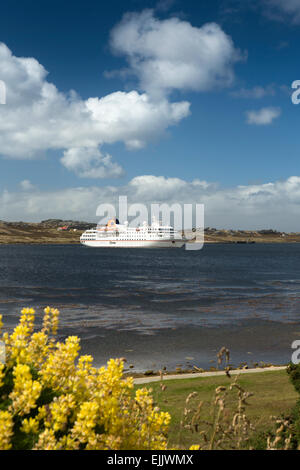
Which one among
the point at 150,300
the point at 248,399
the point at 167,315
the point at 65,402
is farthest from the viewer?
the point at 150,300

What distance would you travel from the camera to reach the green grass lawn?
1046cm

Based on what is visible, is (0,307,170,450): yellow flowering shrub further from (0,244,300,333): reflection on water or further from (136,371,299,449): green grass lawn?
(0,244,300,333): reflection on water

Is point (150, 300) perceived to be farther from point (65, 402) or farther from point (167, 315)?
point (65, 402)

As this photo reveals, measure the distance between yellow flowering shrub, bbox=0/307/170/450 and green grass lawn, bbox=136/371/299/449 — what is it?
6023 millimetres

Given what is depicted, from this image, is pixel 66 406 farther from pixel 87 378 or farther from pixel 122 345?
pixel 122 345

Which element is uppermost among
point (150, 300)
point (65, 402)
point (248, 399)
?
point (65, 402)

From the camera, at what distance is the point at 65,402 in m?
3.32

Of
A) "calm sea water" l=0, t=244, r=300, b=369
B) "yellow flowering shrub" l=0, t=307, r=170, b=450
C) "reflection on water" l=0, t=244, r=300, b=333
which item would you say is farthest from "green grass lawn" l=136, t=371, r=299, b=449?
"reflection on water" l=0, t=244, r=300, b=333

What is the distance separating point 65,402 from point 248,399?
36.5 ft

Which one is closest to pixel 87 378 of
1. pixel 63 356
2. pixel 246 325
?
pixel 63 356

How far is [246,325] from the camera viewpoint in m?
33.8

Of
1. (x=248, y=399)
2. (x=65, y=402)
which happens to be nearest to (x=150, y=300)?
(x=248, y=399)

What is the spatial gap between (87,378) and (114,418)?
0.45 metres

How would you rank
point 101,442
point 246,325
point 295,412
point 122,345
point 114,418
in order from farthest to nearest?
point 246,325 < point 122,345 < point 295,412 < point 114,418 < point 101,442
